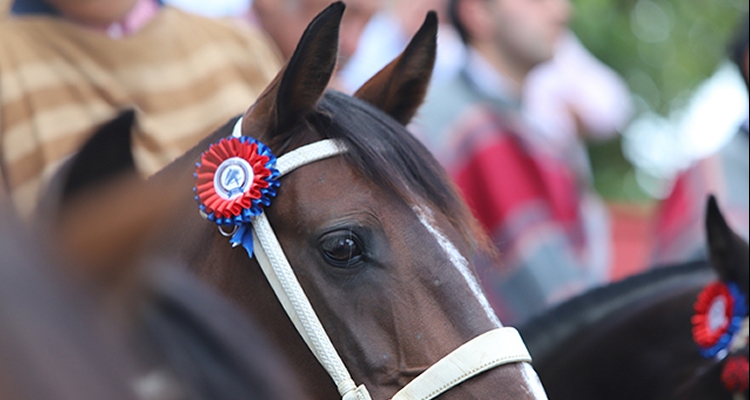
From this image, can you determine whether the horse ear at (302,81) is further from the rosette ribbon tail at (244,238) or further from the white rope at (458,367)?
the white rope at (458,367)

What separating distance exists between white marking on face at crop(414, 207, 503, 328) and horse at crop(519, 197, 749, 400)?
815 mm

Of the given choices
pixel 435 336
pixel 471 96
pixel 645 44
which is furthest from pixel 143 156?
pixel 645 44

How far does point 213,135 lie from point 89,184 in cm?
47

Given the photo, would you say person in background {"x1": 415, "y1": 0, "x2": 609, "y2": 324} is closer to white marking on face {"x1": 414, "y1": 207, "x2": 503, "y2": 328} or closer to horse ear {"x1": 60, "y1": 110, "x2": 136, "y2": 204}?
white marking on face {"x1": 414, "y1": 207, "x2": 503, "y2": 328}

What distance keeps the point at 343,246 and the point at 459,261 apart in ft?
0.70

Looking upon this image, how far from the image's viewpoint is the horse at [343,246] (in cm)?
143

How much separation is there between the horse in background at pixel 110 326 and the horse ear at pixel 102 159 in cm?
12

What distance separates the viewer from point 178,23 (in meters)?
2.53

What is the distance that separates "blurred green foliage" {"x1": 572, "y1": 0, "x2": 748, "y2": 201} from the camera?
8156 millimetres

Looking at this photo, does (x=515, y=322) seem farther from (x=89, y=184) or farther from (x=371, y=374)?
(x=89, y=184)

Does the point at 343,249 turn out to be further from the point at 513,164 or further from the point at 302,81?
the point at 513,164

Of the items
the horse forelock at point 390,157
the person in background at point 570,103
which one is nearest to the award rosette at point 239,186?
the horse forelock at point 390,157

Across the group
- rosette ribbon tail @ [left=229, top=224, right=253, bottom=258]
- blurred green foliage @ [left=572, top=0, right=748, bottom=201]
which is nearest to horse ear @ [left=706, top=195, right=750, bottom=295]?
rosette ribbon tail @ [left=229, top=224, right=253, bottom=258]

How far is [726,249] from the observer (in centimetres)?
211
